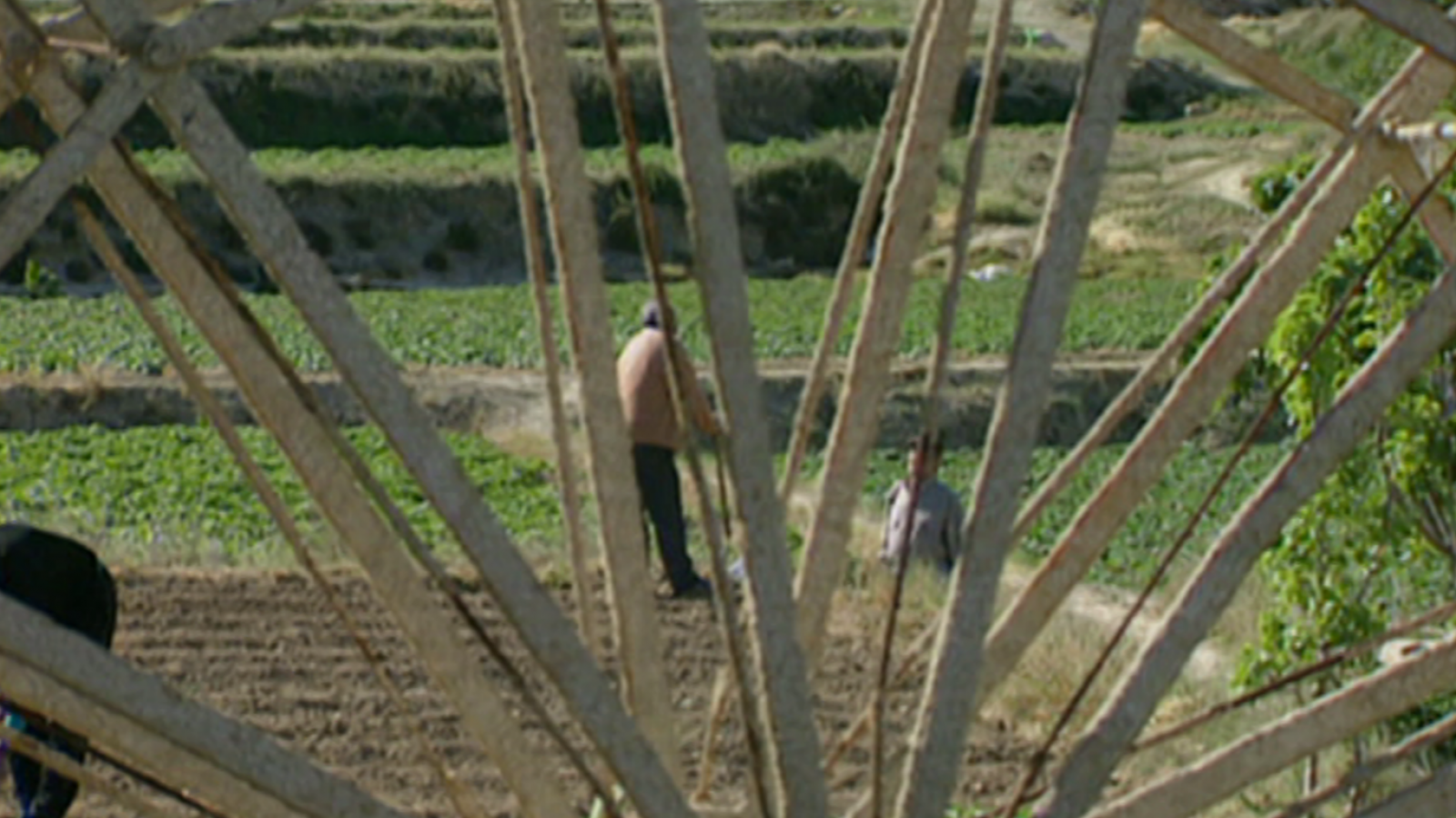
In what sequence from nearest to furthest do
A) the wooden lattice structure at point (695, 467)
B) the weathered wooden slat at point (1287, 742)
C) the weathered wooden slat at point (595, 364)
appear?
1. the wooden lattice structure at point (695, 467)
2. the weathered wooden slat at point (595, 364)
3. the weathered wooden slat at point (1287, 742)

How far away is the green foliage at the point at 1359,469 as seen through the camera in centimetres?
714

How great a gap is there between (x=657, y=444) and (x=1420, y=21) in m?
6.72

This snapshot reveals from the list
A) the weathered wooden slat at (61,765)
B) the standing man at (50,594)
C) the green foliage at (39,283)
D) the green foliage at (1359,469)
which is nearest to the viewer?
the weathered wooden slat at (61,765)

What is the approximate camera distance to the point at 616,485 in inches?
179

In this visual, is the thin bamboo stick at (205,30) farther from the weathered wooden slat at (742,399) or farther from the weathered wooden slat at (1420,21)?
the weathered wooden slat at (1420,21)

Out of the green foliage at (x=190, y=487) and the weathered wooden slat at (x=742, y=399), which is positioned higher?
the weathered wooden slat at (x=742, y=399)

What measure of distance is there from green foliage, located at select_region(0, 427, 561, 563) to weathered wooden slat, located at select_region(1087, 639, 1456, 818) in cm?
791

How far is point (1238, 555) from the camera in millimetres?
4383

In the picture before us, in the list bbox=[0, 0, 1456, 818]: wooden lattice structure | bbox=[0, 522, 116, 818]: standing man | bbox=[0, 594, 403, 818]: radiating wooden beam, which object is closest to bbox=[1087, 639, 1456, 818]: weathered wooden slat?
bbox=[0, 0, 1456, 818]: wooden lattice structure

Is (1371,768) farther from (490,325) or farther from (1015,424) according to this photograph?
(490,325)

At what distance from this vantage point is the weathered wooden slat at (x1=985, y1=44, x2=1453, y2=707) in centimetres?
478

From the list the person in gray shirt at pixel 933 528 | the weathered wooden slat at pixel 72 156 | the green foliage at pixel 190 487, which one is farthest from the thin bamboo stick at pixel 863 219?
the green foliage at pixel 190 487

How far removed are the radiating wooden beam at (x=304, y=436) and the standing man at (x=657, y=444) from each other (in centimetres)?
625

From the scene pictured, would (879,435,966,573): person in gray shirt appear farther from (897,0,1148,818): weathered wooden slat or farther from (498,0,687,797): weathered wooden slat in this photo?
(897,0,1148,818): weathered wooden slat
